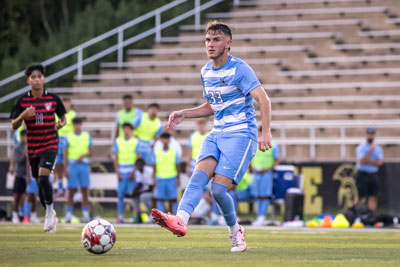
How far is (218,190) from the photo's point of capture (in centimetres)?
905

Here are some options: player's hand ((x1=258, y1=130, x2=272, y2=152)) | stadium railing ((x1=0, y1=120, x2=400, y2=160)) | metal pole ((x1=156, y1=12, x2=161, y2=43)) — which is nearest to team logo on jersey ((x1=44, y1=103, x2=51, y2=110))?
player's hand ((x1=258, y1=130, x2=272, y2=152))

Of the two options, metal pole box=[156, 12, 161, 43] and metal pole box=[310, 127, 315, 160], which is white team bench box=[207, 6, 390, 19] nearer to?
metal pole box=[156, 12, 161, 43]

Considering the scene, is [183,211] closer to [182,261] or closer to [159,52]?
[182,261]

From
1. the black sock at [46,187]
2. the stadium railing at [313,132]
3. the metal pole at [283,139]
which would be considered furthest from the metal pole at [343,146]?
the black sock at [46,187]

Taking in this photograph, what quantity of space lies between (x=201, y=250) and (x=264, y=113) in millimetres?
1883

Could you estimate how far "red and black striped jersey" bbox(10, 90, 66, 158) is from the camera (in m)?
12.9

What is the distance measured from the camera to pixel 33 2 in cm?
3784

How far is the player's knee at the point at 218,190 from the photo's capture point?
905cm

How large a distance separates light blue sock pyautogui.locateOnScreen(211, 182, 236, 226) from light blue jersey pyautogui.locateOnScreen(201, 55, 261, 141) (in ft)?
2.00

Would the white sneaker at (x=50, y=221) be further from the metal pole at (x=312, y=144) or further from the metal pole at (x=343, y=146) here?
the metal pole at (x=343, y=146)

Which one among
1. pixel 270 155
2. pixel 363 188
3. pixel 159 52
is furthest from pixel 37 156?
pixel 159 52

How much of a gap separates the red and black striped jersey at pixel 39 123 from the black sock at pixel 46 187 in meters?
0.40

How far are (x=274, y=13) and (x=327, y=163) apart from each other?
10.0 m

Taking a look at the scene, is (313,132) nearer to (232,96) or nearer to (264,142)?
(232,96)
